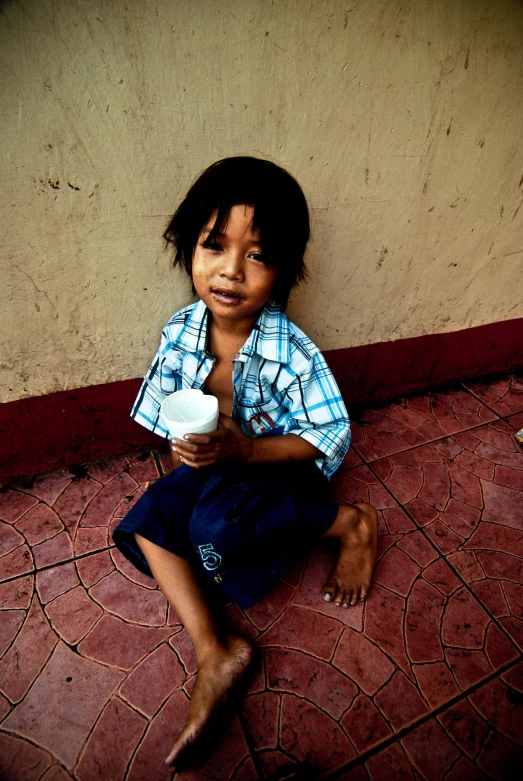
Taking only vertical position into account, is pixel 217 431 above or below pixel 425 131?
below

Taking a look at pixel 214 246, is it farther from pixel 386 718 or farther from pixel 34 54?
pixel 386 718

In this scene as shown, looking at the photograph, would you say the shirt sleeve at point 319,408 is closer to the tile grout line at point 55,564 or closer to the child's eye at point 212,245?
the child's eye at point 212,245

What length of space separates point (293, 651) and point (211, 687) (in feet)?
0.86

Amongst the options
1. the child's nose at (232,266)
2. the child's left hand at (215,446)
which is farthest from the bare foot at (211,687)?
the child's nose at (232,266)

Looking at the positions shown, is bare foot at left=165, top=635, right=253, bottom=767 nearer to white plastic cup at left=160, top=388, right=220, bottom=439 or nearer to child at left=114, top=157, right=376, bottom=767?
child at left=114, top=157, right=376, bottom=767

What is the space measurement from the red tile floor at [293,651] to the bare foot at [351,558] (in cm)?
5

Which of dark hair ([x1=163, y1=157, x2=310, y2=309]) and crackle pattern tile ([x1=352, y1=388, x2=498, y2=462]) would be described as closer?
dark hair ([x1=163, y1=157, x2=310, y2=309])

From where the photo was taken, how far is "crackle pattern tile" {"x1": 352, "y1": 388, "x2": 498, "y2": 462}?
1838mm

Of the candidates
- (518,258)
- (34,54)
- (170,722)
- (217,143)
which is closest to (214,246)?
(217,143)

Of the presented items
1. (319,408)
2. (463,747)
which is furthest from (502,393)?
(463,747)

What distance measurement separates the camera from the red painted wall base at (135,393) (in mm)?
1500

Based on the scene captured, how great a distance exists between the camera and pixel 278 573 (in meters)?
1.23

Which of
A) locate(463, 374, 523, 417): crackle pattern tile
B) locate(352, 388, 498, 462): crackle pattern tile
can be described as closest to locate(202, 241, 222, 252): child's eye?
locate(352, 388, 498, 462): crackle pattern tile

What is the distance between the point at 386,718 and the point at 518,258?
73.4 inches
